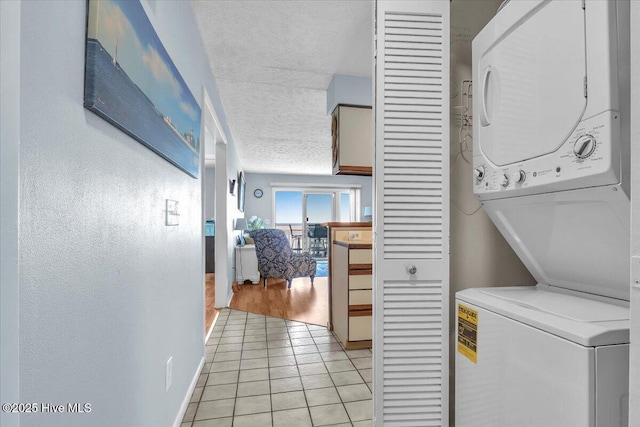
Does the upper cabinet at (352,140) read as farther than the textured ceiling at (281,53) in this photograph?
Yes

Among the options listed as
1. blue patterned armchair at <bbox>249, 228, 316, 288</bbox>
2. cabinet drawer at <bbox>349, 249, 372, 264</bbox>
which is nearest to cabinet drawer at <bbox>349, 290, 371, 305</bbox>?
cabinet drawer at <bbox>349, 249, 372, 264</bbox>

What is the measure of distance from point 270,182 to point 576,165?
8037 mm

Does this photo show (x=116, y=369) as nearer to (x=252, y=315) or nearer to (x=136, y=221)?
(x=136, y=221)

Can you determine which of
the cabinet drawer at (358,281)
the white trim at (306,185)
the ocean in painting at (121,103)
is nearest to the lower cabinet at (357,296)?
the cabinet drawer at (358,281)

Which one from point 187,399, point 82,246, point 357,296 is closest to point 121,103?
point 82,246

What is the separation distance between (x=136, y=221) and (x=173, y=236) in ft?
1.53

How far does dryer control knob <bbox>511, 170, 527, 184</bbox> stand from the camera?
872 mm

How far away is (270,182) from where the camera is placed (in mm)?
8484

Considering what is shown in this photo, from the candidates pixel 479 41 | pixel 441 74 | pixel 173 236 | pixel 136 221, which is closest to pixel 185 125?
pixel 173 236

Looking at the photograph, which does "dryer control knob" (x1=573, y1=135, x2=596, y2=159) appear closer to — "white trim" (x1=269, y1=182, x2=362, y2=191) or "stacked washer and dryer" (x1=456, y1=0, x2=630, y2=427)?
"stacked washer and dryer" (x1=456, y1=0, x2=630, y2=427)

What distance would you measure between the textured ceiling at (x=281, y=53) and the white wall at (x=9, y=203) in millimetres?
1627

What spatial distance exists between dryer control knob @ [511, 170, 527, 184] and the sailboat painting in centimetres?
114

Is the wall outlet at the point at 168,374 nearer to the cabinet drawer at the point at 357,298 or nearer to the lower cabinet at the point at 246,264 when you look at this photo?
the cabinet drawer at the point at 357,298

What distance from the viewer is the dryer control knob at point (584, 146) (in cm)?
69
